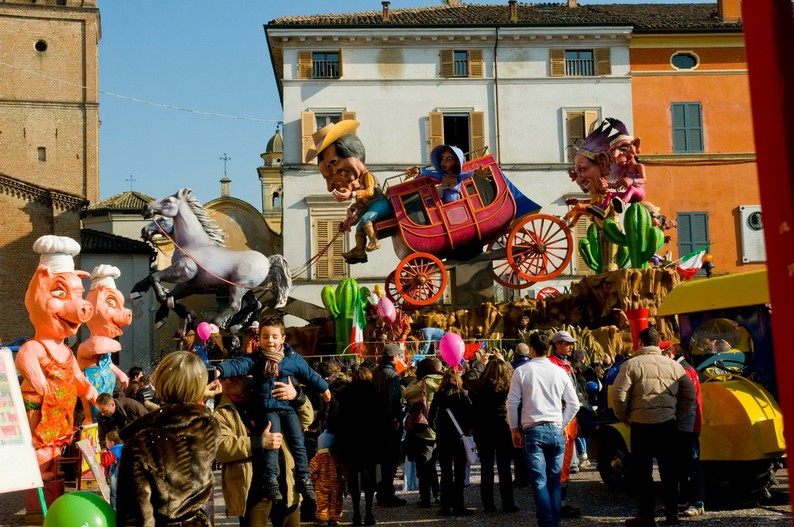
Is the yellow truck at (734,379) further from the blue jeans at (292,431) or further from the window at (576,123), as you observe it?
the window at (576,123)

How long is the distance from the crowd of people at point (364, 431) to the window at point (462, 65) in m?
24.0

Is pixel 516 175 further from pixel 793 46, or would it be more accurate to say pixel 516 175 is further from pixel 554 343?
pixel 793 46

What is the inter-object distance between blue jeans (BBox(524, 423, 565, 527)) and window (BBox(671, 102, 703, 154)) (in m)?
29.5

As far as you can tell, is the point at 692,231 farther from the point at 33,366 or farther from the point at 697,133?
the point at 33,366

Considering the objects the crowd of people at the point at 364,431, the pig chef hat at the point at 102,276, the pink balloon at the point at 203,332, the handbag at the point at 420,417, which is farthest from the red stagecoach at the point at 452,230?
the handbag at the point at 420,417

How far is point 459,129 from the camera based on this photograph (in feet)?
119

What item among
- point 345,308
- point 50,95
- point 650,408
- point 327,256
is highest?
point 50,95

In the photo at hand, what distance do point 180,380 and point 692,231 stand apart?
3237 cm

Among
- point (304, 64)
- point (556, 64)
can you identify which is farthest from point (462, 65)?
point (304, 64)

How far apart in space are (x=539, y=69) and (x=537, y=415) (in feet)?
95.6

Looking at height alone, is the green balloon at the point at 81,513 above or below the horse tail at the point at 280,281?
below

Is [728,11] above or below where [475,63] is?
above

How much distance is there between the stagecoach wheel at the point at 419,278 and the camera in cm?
2391

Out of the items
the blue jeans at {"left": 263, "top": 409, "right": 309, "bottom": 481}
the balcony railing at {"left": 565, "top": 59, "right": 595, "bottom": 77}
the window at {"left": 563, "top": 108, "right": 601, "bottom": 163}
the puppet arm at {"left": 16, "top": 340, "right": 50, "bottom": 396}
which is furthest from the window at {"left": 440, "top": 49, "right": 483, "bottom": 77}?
the blue jeans at {"left": 263, "top": 409, "right": 309, "bottom": 481}
